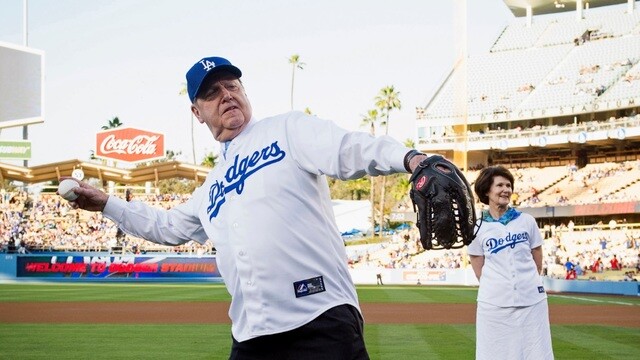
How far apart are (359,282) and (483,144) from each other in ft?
66.4

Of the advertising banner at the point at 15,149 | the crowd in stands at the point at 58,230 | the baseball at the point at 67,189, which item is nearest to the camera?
→ the baseball at the point at 67,189

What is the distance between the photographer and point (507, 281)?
6.43 m

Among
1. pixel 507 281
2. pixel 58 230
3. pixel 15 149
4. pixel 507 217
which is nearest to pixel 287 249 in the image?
pixel 507 281

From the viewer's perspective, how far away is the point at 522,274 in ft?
21.2

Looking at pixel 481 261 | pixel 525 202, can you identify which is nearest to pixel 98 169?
pixel 525 202

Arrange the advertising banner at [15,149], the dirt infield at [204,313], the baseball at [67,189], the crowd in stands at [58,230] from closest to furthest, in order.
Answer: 1. the baseball at [67,189]
2. the dirt infield at [204,313]
3. the crowd in stands at [58,230]
4. the advertising banner at [15,149]

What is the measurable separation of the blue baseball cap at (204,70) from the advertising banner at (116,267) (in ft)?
123

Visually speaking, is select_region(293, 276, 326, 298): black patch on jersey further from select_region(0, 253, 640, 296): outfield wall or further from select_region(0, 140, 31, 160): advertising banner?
select_region(0, 140, 31, 160): advertising banner

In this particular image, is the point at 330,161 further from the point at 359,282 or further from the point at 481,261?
the point at 359,282

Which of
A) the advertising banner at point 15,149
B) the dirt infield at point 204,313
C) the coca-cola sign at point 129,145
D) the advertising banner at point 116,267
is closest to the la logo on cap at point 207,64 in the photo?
the dirt infield at point 204,313

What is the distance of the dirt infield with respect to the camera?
17.5 meters

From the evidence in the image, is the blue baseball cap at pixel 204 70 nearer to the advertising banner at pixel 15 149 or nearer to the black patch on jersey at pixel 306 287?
the black patch on jersey at pixel 306 287

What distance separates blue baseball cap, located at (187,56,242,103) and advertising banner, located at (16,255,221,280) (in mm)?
37423

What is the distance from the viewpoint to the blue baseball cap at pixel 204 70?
11.7 feet
